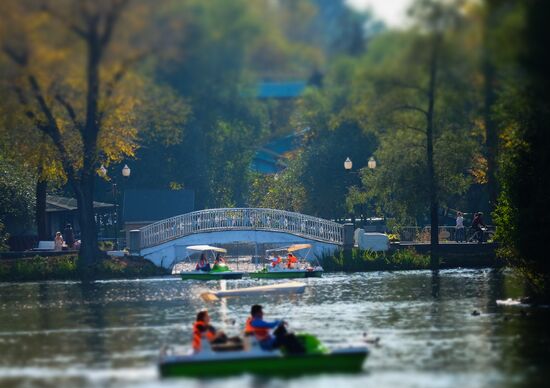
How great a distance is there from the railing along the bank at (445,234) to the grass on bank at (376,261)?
Answer: 4704mm

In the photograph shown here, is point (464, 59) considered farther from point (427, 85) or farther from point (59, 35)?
point (59, 35)

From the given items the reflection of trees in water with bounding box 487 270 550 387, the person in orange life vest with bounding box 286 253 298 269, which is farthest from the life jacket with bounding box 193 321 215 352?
the person in orange life vest with bounding box 286 253 298 269

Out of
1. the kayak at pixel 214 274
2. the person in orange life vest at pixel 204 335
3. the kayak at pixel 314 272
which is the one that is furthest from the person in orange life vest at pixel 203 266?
the person in orange life vest at pixel 204 335

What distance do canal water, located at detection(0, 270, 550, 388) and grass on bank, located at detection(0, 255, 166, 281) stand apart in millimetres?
1702

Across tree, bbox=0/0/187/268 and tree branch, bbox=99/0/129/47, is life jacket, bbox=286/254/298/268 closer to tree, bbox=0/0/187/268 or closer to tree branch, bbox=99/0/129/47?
tree, bbox=0/0/187/268

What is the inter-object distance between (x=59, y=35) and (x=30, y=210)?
3494 cm

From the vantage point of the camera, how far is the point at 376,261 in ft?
194

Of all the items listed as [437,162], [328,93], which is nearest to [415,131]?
[437,162]

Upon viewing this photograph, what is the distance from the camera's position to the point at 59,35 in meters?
35.8

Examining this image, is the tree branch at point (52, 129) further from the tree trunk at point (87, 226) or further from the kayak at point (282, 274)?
the kayak at point (282, 274)

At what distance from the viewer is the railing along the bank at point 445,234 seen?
2527 inches

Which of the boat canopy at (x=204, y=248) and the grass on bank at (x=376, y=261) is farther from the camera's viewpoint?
the grass on bank at (x=376, y=261)

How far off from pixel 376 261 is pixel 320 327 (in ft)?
69.7

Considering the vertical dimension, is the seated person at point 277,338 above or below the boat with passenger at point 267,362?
above
